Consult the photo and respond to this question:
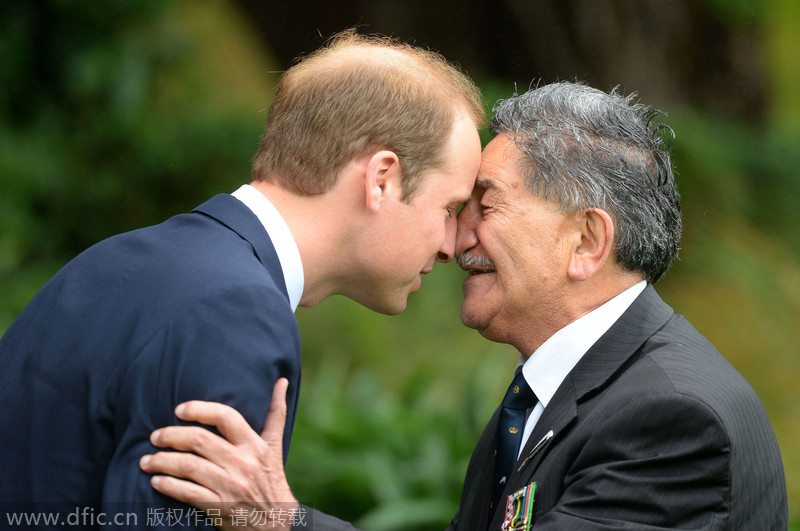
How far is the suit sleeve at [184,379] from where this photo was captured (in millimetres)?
1752

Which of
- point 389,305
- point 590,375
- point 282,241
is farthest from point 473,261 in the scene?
point 282,241

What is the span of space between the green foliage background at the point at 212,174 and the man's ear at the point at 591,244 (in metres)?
3.11

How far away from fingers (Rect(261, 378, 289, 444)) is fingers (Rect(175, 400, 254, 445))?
9cm

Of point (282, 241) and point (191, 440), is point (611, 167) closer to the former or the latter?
point (282, 241)

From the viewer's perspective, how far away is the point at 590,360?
8.14 feet

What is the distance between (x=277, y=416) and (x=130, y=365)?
0.33 m

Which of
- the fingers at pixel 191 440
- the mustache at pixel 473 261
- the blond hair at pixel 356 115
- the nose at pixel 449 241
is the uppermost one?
the blond hair at pixel 356 115

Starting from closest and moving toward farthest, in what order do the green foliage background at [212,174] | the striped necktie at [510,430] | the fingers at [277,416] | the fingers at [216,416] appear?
the fingers at [216,416]
the fingers at [277,416]
the striped necktie at [510,430]
the green foliage background at [212,174]

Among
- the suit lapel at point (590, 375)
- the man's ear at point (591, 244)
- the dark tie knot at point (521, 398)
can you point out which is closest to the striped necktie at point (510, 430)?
the dark tie knot at point (521, 398)

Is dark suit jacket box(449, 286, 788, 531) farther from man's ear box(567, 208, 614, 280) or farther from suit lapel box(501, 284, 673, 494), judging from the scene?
man's ear box(567, 208, 614, 280)

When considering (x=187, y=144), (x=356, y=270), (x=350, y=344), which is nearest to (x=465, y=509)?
(x=356, y=270)

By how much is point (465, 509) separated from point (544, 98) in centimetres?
137

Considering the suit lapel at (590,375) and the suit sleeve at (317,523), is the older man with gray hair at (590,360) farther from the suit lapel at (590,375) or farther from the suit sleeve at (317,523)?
the suit sleeve at (317,523)

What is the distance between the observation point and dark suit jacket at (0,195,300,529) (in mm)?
1763
